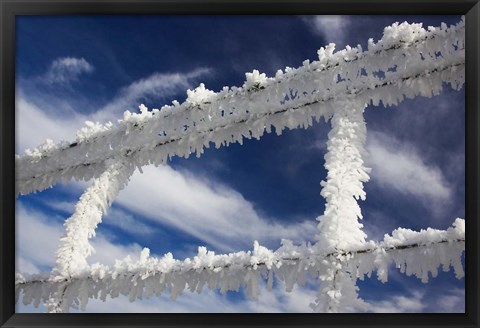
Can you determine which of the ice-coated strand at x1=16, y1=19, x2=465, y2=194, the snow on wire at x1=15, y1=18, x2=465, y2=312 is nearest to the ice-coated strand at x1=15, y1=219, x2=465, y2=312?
the snow on wire at x1=15, y1=18, x2=465, y2=312

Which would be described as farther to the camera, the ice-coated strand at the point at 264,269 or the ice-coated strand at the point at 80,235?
the ice-coated strand at the point at 80,235

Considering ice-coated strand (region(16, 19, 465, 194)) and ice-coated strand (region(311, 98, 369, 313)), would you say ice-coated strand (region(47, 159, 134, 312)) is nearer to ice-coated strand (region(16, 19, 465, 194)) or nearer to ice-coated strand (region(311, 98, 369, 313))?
ice-coated strand (region(16, 19, 465, 194))

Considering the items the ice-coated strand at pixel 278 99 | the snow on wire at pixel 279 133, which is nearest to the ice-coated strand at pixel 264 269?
the snow on wire at pixel 279 133

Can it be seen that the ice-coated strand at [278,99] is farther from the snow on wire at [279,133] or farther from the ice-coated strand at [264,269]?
the ice-coated strand at [264,269]

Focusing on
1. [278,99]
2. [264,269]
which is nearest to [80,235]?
[264,269]

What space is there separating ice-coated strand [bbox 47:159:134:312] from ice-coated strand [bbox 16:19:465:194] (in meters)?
0.09

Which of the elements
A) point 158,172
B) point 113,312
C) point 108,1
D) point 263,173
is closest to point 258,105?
point 263,173

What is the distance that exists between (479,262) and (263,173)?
523mm

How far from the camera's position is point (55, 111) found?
1.21 meters

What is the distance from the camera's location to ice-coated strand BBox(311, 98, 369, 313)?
108 centimetres

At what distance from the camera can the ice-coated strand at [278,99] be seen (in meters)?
1.14

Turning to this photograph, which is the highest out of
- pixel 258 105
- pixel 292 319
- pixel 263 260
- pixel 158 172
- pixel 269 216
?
pixel 258 105

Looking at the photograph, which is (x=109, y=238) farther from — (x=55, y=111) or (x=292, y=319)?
(x=292, y=319)

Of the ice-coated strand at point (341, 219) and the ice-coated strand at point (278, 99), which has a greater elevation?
the ice-coated strand at point (278, 99)
